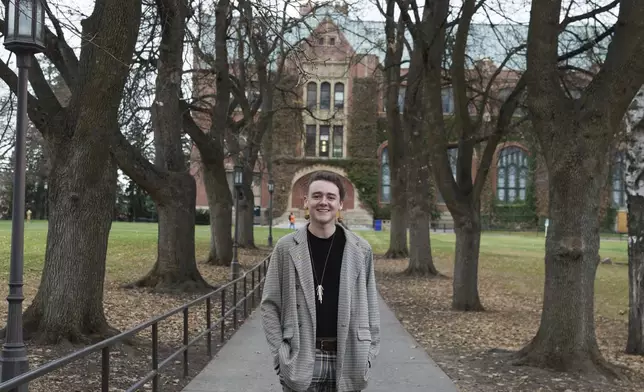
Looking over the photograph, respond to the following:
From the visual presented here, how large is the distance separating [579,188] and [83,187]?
596cm

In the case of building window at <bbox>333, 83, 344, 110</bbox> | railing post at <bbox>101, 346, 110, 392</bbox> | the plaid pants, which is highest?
building window at <bbox>333, 83, 344, 110</bbox>

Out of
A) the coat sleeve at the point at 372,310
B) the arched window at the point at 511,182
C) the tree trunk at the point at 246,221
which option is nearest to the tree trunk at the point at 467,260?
the coat sleeve at the point at 372,310

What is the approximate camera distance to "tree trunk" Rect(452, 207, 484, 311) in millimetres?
13805

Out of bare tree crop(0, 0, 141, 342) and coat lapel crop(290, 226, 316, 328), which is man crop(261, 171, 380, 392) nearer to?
coat lapel crop(290, 226, 316, 328)

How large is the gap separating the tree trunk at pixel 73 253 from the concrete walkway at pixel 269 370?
1.70 m

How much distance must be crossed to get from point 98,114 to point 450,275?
16768 mm

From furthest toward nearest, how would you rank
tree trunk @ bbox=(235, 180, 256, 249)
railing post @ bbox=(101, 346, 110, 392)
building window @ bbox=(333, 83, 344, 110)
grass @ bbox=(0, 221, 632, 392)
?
building window @ bbox=(333, 83, 344, 110) < tree trunk @ bbox=(235, 180, 256, 249) < grass @ bbox=(0, 221, 632, 392) < railing post @ bbox=(101, 346, 110, 392)

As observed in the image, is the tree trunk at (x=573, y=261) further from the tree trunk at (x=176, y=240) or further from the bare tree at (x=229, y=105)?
the tree trunk at (x=176, y=240)

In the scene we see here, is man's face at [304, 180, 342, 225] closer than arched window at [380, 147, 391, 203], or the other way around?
man's face at [304, 180, 342, 225]

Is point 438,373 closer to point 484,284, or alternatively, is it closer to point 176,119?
point 176,119

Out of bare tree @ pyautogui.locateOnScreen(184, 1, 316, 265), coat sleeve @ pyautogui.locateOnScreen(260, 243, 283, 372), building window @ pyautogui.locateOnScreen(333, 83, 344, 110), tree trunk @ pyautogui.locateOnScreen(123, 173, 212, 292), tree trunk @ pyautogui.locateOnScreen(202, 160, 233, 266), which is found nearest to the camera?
coat sleeve @ pyautogui.locateOnScreen(260, 243, 283, 372)

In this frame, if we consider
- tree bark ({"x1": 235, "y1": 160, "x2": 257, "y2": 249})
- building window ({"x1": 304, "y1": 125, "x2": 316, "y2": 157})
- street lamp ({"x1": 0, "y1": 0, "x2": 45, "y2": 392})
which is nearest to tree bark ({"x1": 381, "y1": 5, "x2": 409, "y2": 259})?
tree bark ({"x1": 235, "y1": 160, "x2": 257, "y2": 249})

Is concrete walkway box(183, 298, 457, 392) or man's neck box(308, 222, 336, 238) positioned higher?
man's neck box(308, 222, 336, 238)

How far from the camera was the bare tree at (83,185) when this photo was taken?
8.27m
